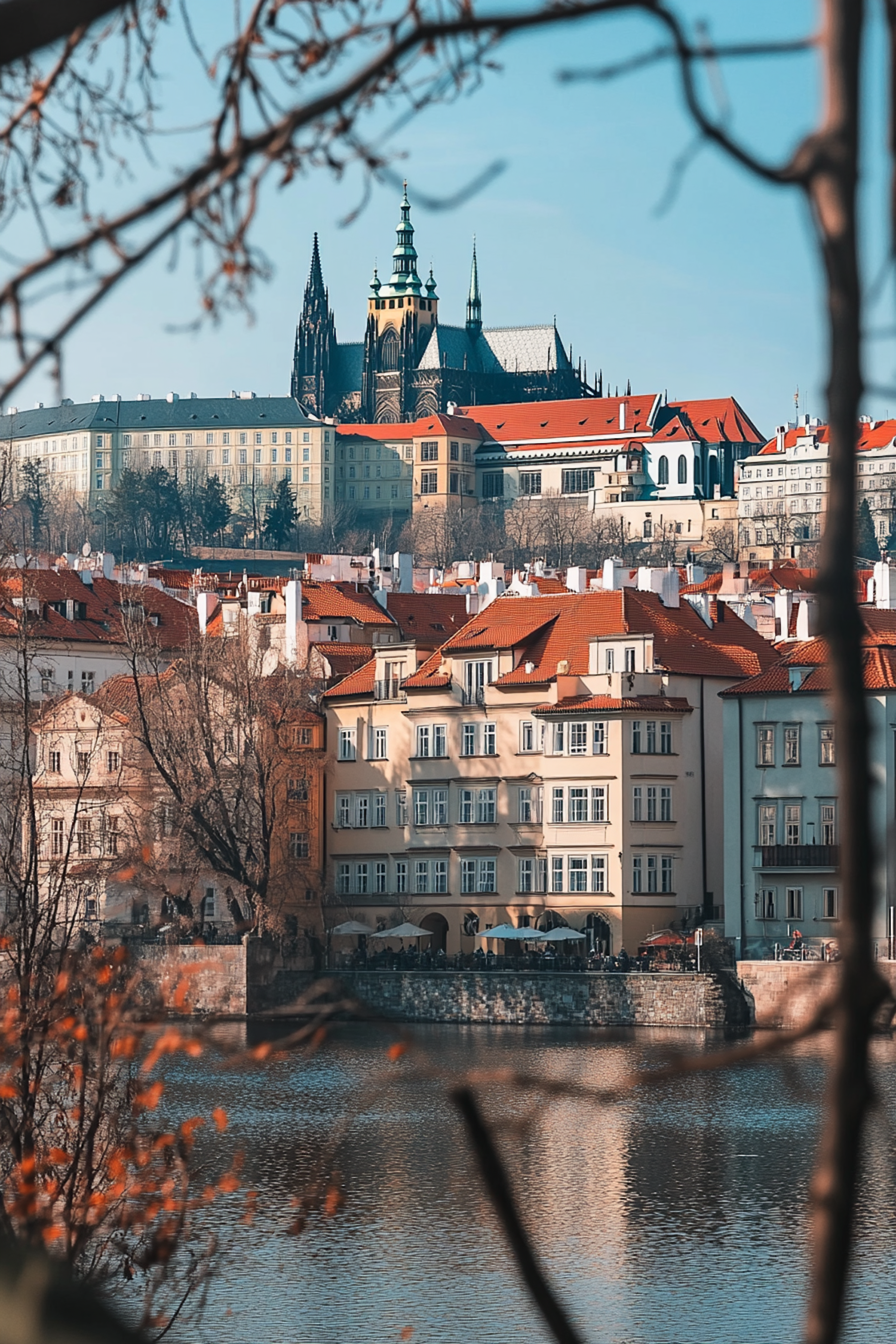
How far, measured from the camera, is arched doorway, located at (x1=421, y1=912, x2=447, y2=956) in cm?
6569

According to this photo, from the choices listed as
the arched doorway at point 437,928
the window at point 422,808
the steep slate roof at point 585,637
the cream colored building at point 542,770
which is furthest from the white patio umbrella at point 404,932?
the steep slate roof at point 585,637

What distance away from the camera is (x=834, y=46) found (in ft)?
8.74

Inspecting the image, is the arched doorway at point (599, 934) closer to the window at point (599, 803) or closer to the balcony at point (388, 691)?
the window at point (599, 803)

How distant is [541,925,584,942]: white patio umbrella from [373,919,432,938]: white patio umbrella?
4.20 meters

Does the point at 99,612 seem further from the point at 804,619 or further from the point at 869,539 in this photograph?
the point at 869,539

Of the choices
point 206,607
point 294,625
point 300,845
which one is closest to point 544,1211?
point 300,845

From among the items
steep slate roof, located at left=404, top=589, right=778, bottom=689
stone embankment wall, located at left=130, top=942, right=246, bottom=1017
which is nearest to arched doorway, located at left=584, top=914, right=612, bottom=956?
steep slate roof, located at left=404, top=589, right=778, bottom=689

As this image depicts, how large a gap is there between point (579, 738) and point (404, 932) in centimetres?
713

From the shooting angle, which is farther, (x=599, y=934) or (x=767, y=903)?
(x=599, y=934)

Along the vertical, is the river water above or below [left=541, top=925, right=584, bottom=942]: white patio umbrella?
below

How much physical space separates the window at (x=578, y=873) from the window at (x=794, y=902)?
5.95m

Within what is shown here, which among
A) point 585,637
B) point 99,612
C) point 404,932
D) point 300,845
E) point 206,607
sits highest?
point 206,607

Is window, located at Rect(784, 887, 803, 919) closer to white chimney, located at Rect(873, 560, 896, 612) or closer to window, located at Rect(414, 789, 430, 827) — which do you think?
window, located at Rect(414, 789, 430, 827)

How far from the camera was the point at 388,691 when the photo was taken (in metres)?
68.1
